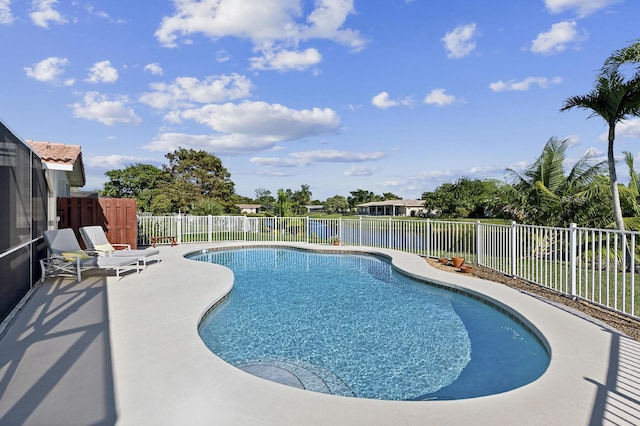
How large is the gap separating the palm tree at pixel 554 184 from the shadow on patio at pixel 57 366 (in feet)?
44.4

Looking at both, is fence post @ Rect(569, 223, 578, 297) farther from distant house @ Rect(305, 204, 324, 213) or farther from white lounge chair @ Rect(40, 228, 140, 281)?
distant house @ Rect(305, 204, 324, 213)

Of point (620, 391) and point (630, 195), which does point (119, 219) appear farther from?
point (630, 195)

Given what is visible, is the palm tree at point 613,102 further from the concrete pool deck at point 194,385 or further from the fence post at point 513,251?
the concrete pool deck at point 194,385

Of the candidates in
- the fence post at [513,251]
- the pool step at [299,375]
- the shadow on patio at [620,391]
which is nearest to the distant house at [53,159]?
the pool step at [299,375]

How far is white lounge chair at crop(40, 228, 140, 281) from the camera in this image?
697 centimetres

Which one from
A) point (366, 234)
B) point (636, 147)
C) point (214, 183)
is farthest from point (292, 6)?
point (214, 183)

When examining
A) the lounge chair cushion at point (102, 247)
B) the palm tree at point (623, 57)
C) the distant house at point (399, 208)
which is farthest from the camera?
the distant house at point (399, 208)

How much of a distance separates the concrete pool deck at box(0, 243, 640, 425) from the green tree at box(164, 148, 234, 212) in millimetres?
37356

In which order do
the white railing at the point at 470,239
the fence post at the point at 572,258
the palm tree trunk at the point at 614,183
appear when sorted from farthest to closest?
the palm tree trunk at the point at 614,183 → the white railing at the point at 470,239 → the fence post at the point at 572,258

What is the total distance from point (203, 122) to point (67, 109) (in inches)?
271

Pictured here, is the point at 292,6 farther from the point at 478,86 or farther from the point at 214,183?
the point at 214,183

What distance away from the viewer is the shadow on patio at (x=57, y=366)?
2.45 meters

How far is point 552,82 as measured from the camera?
12797 millimetres

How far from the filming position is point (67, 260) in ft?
23.0
